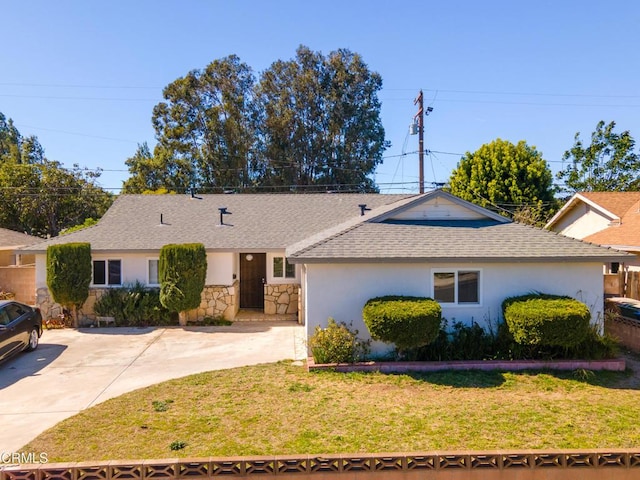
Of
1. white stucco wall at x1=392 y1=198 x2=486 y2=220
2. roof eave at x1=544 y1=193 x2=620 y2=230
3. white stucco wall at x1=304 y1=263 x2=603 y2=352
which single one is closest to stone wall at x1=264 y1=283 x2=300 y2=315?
white stucco wall at x1=392 y1=198 x2=486 y2=220

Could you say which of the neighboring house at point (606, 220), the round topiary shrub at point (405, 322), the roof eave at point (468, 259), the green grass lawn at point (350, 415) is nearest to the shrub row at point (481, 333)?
the round topiary shrub at point (405, 322)

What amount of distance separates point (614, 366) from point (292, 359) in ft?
23.0

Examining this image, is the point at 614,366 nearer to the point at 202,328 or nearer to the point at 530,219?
the point at 202,328

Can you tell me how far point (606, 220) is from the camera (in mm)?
20344

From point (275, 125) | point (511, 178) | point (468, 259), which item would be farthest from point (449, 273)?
point (275, 125)

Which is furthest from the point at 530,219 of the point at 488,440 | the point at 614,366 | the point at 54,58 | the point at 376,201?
the point at 54,58

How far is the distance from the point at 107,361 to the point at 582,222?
2372 cm

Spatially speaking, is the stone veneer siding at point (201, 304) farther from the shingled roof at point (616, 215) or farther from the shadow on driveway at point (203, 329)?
the shingled roof at point (616, 215)

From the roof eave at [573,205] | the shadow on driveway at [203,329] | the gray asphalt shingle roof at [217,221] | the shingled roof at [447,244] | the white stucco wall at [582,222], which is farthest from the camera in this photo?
the white stucco wall at [582,222]

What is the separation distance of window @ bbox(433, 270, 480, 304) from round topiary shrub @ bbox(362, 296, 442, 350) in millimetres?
991

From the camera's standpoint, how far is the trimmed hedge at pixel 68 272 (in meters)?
12.8

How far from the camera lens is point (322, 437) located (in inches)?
222

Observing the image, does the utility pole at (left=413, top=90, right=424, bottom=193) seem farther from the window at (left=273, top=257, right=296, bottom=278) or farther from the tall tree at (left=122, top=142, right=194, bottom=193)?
the tall tree at (left=122, top=142, right=194, bottom=193)

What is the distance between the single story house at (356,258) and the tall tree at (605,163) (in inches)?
1062
